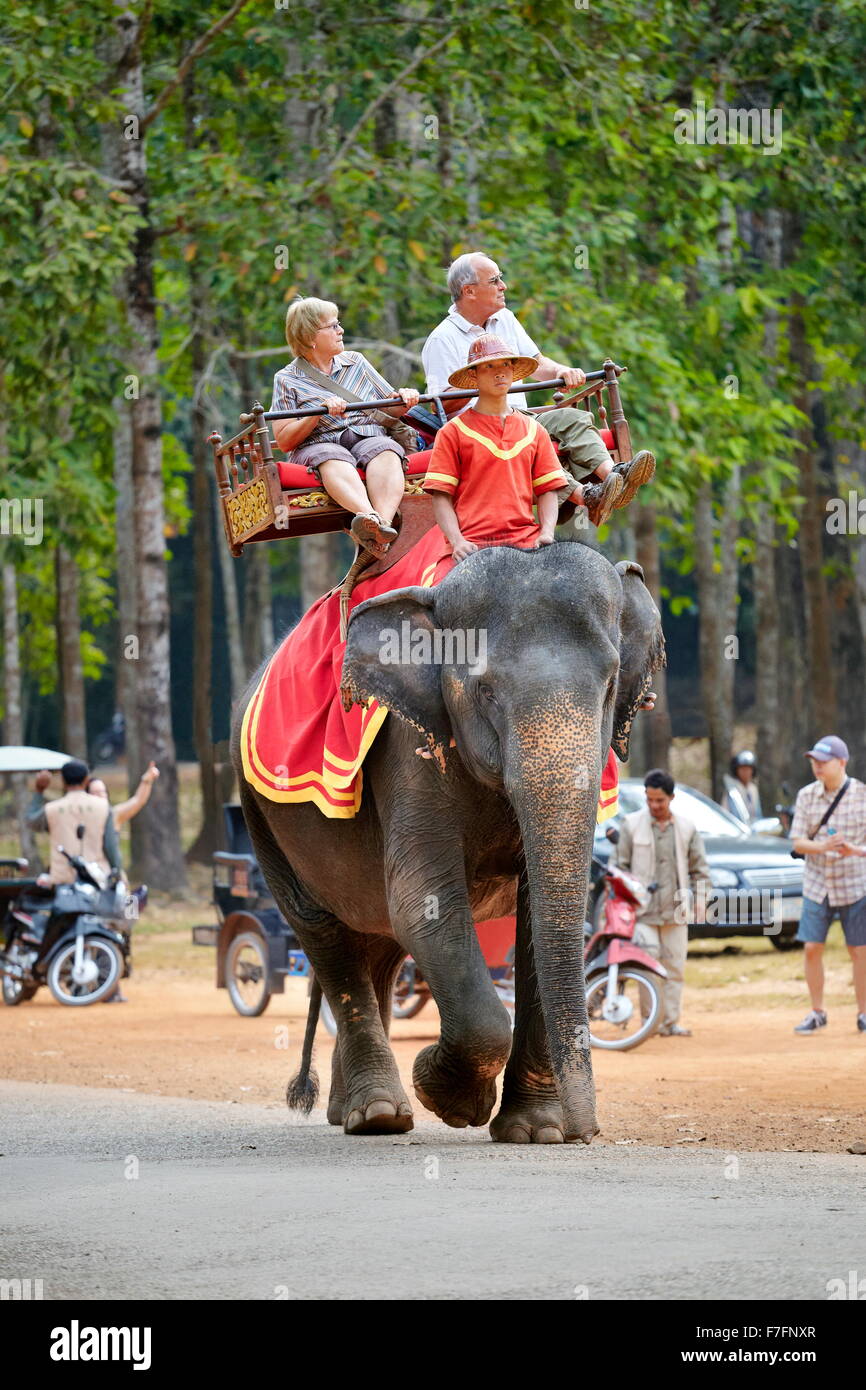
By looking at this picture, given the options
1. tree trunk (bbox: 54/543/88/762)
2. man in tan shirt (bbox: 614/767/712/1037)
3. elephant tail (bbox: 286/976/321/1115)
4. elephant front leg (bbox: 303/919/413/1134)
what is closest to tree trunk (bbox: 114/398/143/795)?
tree trunk (bbox: 54/543/88/762)

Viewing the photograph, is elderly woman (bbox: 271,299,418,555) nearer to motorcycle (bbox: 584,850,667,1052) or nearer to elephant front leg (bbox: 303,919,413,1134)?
elephant front leg (bbox: 303,919,413,1134)

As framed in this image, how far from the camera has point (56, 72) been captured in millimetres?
24031

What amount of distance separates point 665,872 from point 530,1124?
765cm

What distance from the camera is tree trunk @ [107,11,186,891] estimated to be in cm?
2502

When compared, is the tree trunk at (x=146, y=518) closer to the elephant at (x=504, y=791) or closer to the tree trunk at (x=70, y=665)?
the tree trunk at (x=70, y=665)

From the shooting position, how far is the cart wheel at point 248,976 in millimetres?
18094

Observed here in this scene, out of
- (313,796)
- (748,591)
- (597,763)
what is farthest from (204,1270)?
(748,591)

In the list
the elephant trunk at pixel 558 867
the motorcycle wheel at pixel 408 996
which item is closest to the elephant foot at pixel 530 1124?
the elephant trunk at pixel 558 867

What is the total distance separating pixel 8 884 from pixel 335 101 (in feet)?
36.4

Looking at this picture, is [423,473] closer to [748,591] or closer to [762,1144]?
[762,1144]

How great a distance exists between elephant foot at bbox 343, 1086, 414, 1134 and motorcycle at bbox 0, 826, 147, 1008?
9.21 meters

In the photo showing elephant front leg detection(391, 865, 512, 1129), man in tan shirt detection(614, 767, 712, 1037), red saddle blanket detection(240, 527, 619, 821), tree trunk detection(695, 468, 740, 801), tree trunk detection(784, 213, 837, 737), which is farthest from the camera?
tree trunk detection(695, 468, 740, 801)

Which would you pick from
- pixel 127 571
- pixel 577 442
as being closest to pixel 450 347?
pixel 577 442

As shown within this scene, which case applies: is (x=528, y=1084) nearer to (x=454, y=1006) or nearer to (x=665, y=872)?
(x=454, y=1006)
